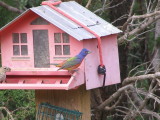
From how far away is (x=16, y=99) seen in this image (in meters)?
7.27

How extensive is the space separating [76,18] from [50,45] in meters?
0.38

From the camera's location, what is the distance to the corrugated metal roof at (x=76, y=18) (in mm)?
4898

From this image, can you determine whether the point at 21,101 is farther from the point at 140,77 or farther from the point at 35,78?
the point at 35,78

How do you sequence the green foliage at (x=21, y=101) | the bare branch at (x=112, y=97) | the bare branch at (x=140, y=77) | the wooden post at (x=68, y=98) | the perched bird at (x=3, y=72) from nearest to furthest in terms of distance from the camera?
1. the perched bird at (x=3, y=72)
2. the wooden post at (x=68, y=98)
3. the bare branch at (x=140, y=77)
4. the bare branch at (x=112, y=97)
5. the green foliage at (x=21, y=101)

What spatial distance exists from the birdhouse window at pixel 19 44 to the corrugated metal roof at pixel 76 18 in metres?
0.32

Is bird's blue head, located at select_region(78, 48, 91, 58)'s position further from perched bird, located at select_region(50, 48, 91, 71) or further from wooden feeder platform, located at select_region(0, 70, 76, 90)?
wooden feeder platform, located at select_region(0, 70, 76, 90)

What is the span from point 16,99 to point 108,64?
7.41ft

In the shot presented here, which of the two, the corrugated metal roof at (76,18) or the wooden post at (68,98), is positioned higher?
the corrugated metal roof at (76,18)

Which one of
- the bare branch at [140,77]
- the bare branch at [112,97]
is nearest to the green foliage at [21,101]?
the bare branch at [112,97]

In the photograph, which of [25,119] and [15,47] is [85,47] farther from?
[25,119]

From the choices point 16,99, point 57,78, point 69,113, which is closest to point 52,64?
point 57,78

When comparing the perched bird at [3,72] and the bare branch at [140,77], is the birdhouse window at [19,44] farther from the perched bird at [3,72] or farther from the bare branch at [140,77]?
the bare branch at [140,77]

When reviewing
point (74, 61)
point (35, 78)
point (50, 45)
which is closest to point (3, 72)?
point (35, 78)

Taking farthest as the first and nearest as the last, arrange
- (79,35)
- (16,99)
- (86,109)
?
(16,99), (86,109), (79,35)
